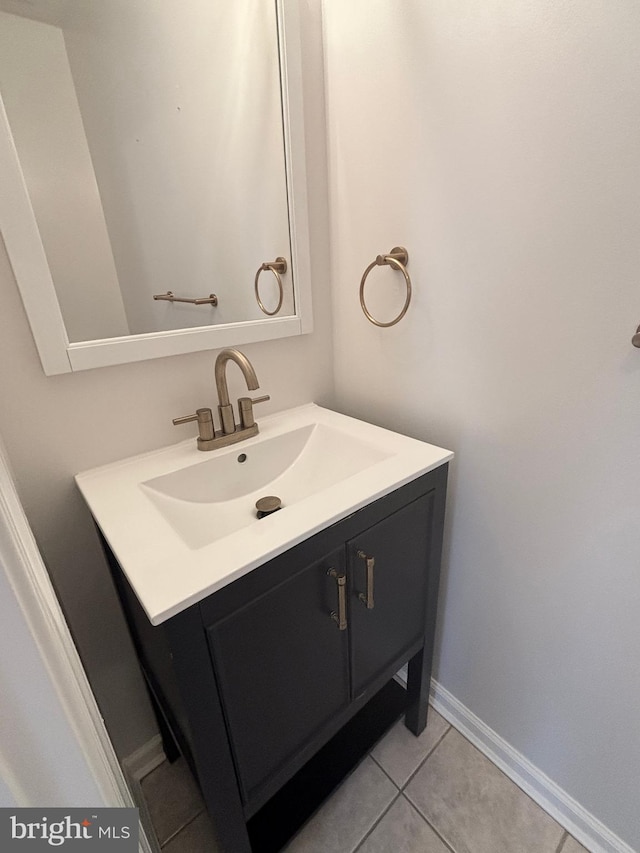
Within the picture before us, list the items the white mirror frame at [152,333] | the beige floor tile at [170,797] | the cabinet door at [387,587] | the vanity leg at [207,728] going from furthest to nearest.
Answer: the beige floor tile at [170,797] < the cabinet door at [387,587] < the white mirror frame at [152,333] < the vanity leg at [207,728]

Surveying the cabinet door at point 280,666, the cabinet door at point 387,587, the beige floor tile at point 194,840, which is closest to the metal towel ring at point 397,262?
the cabinet door at point 387,587

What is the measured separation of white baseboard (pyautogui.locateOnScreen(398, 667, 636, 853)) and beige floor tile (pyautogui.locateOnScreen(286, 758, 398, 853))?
0.28 metres

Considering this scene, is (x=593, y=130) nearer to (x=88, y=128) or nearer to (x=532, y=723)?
(x=88, y=128)

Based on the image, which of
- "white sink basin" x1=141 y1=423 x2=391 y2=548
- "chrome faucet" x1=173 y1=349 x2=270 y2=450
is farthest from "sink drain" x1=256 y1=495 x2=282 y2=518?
"chrome faucet" x1=173 y1=349 x2=270 y2=450

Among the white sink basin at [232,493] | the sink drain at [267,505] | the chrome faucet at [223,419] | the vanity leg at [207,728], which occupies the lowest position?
the vanity leg at [207,728]

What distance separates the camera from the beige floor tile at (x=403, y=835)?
1043 millimetres

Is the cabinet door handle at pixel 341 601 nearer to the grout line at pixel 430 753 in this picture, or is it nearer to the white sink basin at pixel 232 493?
the white sink basin at pixel 232 493

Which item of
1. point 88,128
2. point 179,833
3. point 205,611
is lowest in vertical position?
point 179,833

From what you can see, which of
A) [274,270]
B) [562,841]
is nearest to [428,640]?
[562,841]

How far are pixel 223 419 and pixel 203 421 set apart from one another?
51 millimetres

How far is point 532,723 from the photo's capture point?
3.58 feet

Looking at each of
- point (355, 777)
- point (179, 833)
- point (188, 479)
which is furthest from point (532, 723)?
point (188, 479)

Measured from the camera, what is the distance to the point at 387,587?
37.6 inches

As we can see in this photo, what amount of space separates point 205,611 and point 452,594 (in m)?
0.81
